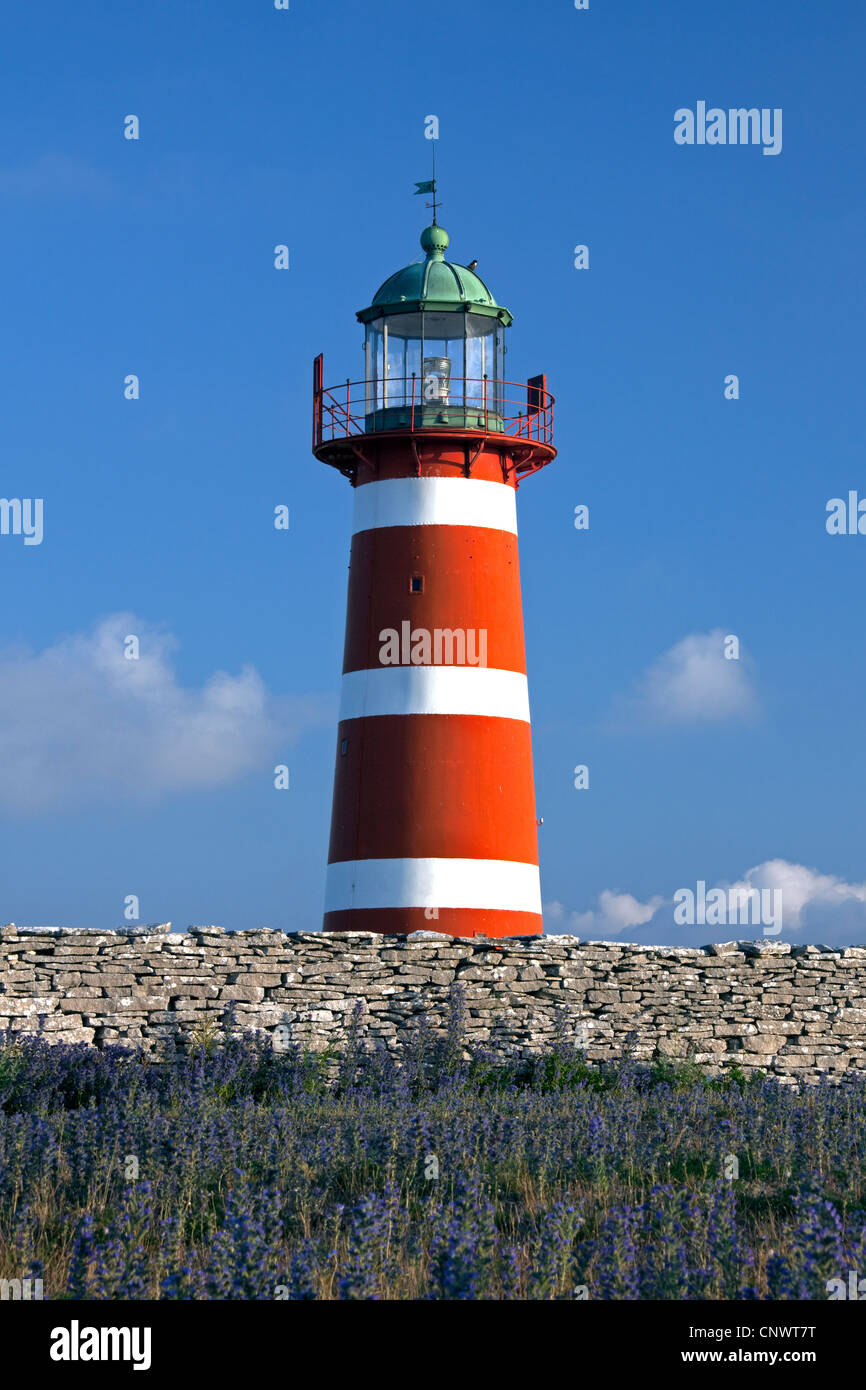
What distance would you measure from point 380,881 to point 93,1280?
11.7 metres

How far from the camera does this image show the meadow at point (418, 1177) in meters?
5.95

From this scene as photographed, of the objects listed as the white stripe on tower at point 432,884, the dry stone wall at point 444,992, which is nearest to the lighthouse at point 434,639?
the white stripe on tower at point 432,884

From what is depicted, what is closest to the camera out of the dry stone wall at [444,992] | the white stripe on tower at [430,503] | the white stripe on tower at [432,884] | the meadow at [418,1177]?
the meadow at [418,1177]

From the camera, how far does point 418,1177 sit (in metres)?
8.66

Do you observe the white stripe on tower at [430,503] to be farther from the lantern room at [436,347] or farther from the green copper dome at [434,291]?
the green copper dome at [434,291]

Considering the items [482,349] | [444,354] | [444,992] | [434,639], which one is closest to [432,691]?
[434,639]

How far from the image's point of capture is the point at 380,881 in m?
17.4

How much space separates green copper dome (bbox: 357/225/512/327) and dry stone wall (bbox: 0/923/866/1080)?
8248mm

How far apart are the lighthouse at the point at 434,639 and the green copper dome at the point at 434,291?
0.03 metres

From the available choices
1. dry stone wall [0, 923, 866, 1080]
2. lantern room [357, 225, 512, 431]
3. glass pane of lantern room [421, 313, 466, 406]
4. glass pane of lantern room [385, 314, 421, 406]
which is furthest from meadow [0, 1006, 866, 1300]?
glass pane of lantern room [385, 314, 421, 406]

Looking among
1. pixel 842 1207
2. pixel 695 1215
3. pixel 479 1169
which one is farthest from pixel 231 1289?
→ pixel 842 1207

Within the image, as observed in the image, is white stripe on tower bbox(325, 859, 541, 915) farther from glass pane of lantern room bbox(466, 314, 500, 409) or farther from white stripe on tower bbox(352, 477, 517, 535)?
glass pane of lantern room bbox(466, 314, 500, 409)
